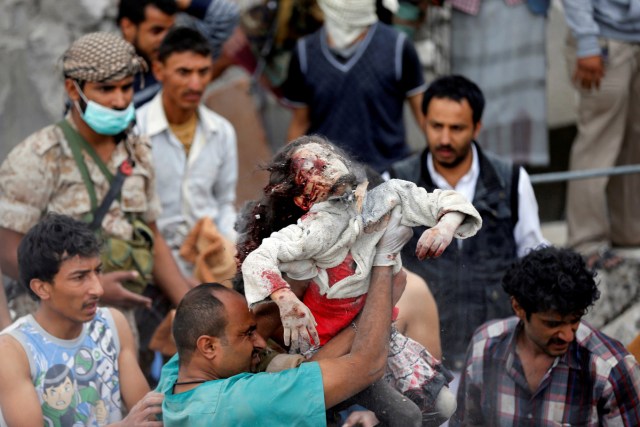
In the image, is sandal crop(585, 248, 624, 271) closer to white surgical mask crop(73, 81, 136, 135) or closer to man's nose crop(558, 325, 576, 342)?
man's nose crop(558, 325, 576, 342)

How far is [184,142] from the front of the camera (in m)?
6.52

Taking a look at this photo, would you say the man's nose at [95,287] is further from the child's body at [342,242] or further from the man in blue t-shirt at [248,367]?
the child's body at [342,242]

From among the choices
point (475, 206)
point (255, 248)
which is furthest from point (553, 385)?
point (255, 248)

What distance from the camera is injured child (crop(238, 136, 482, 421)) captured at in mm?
3594

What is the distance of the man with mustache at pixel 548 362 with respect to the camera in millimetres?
4684

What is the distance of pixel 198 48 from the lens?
6.48 meters

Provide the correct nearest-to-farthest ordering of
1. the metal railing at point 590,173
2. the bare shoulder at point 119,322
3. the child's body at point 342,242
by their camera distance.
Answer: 1. the child's body at point 342,242
2. the bare shoulder at point 119,322
3. the metal railing at point 590,173

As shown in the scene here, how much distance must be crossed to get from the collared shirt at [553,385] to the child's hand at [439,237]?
1.06 meters

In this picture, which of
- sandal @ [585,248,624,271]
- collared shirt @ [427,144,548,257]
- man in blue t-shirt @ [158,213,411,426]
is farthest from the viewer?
sandal @ [585,248,624,271]

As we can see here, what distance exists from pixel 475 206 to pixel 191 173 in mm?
1606

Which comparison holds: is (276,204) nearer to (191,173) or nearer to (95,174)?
(95,174)

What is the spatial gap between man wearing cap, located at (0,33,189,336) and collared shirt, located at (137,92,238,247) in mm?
481

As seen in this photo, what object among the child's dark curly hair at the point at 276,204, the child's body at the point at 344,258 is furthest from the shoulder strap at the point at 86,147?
the child's body at the point at 344,258

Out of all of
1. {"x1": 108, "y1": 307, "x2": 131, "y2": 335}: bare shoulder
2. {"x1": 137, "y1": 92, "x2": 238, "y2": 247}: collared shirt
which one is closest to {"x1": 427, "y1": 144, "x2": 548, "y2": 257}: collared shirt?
{"x1": 137, "y1": 92, "x2": 238, "y2": 247}: collared shirt
